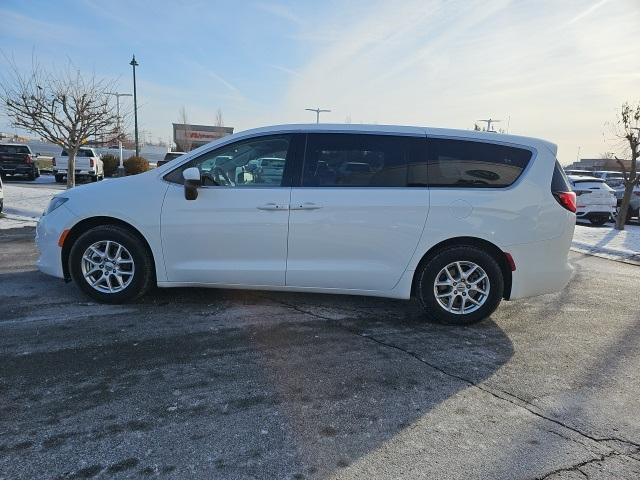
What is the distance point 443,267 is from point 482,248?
0.42 m

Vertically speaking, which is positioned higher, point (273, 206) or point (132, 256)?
point (273, 206)

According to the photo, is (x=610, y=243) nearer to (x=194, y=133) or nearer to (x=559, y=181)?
(x=559, y=181)

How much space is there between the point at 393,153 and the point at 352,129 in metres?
0.46

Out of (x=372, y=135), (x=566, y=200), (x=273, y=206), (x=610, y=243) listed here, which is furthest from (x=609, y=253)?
(x=273, y=206)

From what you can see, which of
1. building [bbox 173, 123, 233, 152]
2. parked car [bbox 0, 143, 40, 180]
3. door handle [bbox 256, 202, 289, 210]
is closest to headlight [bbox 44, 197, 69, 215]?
door handle [bbox 256, 202, 289, 210]

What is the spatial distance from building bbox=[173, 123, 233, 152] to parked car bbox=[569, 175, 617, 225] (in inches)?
1693

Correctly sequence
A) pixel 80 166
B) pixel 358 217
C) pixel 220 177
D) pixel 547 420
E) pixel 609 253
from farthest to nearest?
pixel 80 166
pixel 609 253
pixel 220 177
pixel 358 217
pixel 547 420

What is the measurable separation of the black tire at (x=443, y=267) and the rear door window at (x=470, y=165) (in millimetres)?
634

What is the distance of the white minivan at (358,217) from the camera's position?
4363mm

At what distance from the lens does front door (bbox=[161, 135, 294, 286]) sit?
174 inches

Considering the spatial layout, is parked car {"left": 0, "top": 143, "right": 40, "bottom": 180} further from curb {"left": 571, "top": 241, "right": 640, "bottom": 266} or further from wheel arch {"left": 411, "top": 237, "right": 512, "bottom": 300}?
wheel arch {"left": 411, "top": 237, "right": 512, "bottom": 300}

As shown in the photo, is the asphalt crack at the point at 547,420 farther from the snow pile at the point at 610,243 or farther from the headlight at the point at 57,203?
the snow pile at the point at 610,243

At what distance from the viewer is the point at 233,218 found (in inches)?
175

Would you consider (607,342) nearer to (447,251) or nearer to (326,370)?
(447,251)
